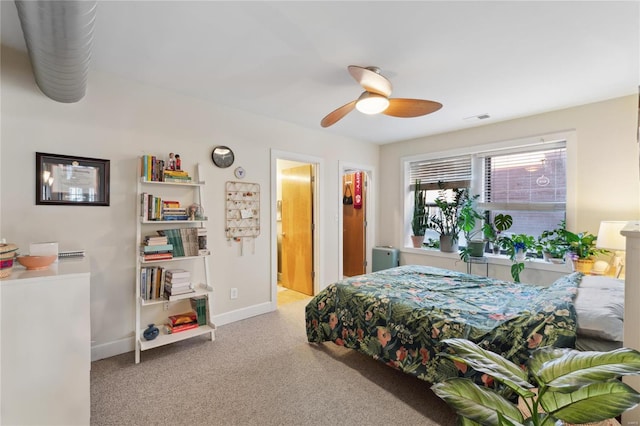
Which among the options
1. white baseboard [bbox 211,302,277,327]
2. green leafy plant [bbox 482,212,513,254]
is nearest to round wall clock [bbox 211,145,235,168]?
white baseboard [bbox 211,302,277,327]

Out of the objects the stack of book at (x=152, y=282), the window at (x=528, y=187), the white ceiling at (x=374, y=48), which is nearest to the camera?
the white ceiling at (x=374, y=48)

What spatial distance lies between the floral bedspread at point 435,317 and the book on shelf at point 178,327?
113 cm

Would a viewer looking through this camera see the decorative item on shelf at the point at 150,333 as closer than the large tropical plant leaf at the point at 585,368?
No

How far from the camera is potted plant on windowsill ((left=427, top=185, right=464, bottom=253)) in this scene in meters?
4.07

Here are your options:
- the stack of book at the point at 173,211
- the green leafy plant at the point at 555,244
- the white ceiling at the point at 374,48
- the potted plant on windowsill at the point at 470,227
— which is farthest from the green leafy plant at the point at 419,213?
the stack of book at the point at 173,211

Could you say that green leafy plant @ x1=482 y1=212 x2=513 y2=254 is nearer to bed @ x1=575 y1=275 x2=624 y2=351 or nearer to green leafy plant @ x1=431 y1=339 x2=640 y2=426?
bed @ x1=575 y1=275 x2=624 y2=351

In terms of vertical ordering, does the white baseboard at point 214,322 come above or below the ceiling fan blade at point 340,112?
below

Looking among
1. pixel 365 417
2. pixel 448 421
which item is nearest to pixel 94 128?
pixel 365 417

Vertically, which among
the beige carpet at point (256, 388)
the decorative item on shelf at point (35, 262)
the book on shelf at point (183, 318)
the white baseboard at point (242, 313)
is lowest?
the beige carpet at point (256, 388)

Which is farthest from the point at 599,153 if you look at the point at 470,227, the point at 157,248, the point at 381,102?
the point at 157,248

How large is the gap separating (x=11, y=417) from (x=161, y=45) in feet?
7.60

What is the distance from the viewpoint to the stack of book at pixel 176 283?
8.45ft

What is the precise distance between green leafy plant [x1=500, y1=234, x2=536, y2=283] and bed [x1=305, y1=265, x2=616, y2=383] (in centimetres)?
76

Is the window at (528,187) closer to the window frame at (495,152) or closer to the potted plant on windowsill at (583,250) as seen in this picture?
the window frame at (495,152)
